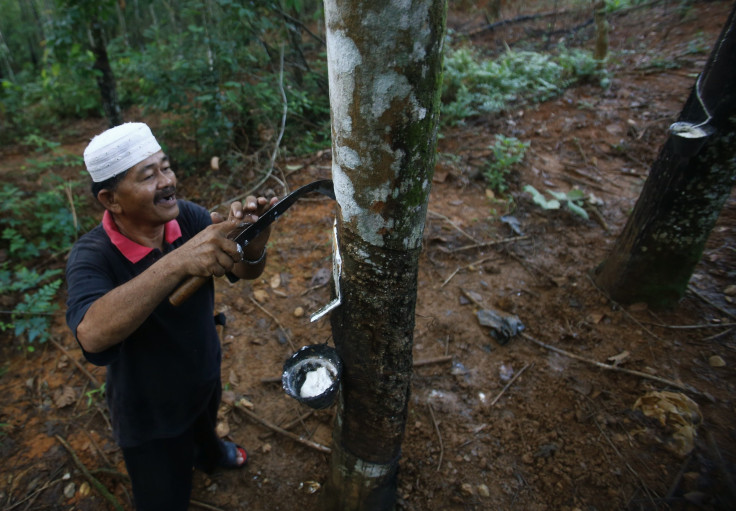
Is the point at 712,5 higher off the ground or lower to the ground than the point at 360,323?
higher

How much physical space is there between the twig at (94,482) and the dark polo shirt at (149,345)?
3.17 ft

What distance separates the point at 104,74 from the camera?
487cm

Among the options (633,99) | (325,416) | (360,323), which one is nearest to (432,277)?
(325,416)

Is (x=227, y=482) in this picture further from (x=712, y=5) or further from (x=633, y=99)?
(x=712, y=5)

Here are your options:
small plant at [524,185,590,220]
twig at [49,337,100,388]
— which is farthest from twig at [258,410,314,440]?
small plant at [524,185,590,220]

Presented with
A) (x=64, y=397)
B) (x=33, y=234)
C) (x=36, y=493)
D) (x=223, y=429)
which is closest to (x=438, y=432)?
(x=223, y=429)

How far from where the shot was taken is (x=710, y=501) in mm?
2020

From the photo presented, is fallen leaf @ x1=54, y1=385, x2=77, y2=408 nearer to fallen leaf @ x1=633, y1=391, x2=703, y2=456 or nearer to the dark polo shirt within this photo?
the dark polo shirt

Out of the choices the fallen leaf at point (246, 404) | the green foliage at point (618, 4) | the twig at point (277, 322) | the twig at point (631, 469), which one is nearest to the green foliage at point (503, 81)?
the green foliage at point (618, 4)

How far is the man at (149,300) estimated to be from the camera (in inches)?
54.2

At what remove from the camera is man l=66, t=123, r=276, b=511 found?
1376mm

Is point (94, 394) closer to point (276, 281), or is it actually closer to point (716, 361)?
point (276, 281)

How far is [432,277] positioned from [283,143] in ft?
11.5

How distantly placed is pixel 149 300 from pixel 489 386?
2.38 metres
